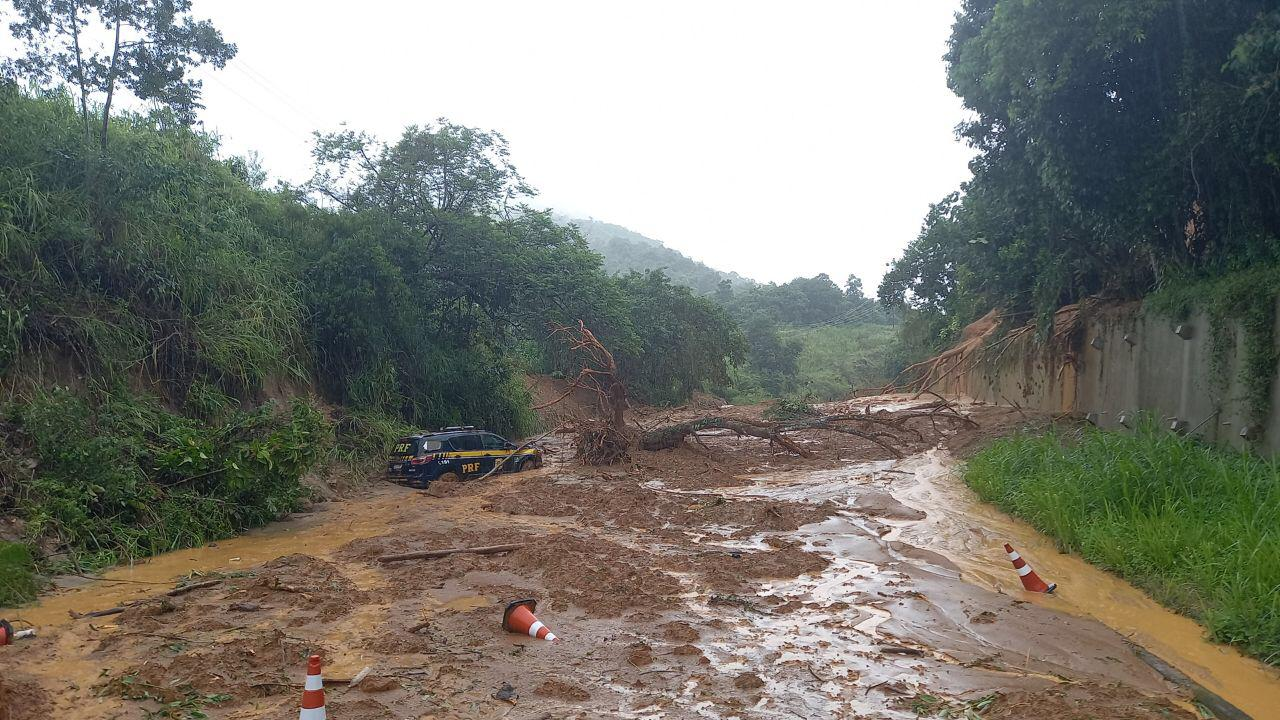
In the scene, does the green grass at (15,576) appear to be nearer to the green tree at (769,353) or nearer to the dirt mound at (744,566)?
the dirt mound at (744,566)

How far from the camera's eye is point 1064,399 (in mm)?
20062

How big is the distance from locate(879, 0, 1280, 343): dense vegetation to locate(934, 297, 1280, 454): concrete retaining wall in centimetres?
110

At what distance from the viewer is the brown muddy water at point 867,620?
17.7ft

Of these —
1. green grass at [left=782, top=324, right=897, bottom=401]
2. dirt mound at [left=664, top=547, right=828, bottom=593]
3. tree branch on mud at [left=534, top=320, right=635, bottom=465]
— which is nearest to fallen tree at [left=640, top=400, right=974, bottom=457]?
tree branch on mud at [left=534, top=320, right=635, bottom=465]

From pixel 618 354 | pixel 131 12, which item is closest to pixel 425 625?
pixel 131 12

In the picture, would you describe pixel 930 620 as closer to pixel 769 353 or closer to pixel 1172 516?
pixel 1172 516

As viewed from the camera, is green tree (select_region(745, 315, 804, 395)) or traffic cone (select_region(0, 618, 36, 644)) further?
green tree (select_region(745, 315, 804, 395))

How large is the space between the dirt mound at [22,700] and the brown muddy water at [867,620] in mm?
306

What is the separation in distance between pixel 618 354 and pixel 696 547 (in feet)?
63.9

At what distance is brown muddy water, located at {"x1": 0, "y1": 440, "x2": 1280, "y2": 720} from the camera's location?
5.39 metres

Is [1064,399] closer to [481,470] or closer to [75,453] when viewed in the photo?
[481,470]

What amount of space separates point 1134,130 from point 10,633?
1605 cm

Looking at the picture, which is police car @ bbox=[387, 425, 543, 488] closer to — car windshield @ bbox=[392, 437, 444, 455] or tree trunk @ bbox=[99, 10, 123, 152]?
car windshield @ bbox=[392, 437, 444, 455]

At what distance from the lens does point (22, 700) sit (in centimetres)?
489
